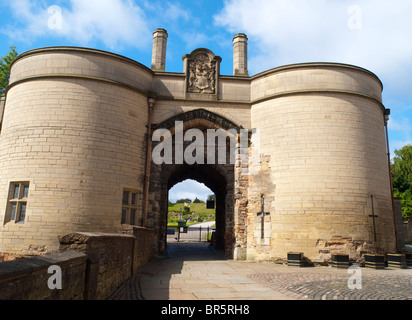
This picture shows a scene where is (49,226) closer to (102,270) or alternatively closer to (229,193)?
(102,270)

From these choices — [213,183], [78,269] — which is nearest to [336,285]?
[78,269]

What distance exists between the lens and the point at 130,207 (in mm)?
11422

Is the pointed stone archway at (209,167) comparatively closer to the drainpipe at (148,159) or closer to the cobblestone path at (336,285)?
the drainpipe at (148,159)

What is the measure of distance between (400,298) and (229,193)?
769 cm

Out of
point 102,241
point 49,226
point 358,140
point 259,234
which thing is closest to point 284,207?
point 259,234

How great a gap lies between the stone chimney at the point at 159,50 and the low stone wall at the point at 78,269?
313 inches

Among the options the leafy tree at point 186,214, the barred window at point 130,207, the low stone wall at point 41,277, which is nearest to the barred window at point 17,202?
the barred window at point 130,207

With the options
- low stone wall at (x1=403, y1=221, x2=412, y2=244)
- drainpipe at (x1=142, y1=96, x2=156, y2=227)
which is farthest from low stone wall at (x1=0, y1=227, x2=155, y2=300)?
low stone wall at (x1=403, y1=221, x2=412, y2=244)

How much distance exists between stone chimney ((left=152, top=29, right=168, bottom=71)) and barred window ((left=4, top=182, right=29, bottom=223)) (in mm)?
7219

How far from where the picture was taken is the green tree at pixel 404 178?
2617cm

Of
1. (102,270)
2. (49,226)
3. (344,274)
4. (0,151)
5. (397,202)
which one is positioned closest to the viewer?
(102,270)

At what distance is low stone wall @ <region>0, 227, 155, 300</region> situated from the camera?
320cm

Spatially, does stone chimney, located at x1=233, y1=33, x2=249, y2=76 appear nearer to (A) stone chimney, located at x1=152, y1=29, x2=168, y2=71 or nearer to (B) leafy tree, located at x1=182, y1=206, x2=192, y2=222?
(A) stone chimney, located at x1=152, y1=29, x2=168, y2=71
